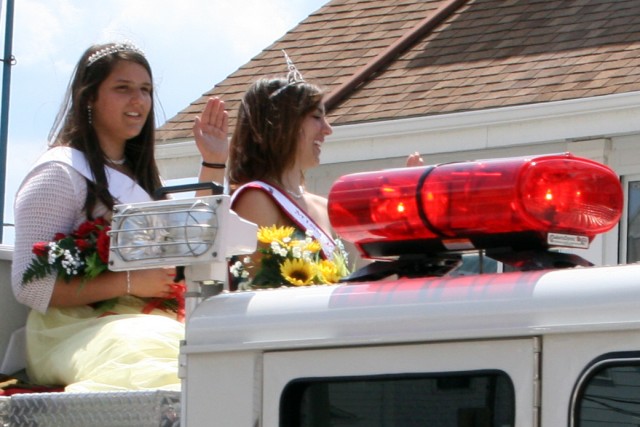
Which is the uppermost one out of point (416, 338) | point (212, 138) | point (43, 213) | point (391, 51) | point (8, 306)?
point (391, 51)

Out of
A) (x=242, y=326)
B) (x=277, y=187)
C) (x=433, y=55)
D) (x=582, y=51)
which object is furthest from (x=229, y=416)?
(x=433, y=55)

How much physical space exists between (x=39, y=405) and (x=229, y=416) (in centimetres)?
66

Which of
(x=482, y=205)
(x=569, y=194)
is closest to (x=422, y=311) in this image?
(x=482, y=205)

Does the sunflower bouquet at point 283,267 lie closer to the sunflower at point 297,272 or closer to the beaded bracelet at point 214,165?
the sunflower at point 297,272

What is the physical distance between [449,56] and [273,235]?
7.58 meters

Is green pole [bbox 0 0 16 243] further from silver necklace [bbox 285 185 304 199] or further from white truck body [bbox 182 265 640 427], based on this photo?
white truck body [bbox 182 265 640 427]

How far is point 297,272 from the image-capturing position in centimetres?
332

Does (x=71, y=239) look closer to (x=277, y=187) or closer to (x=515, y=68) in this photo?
(x=277, y=187)

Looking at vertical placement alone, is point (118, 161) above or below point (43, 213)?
above

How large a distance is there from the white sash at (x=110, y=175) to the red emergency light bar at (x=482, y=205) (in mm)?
1296

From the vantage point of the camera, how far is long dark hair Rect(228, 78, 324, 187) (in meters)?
4.00

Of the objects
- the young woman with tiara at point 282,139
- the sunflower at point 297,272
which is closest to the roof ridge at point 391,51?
the young woman with tiara at point 282,139

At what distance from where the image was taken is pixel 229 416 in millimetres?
2482

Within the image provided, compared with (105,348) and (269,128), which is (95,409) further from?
(269,128)
